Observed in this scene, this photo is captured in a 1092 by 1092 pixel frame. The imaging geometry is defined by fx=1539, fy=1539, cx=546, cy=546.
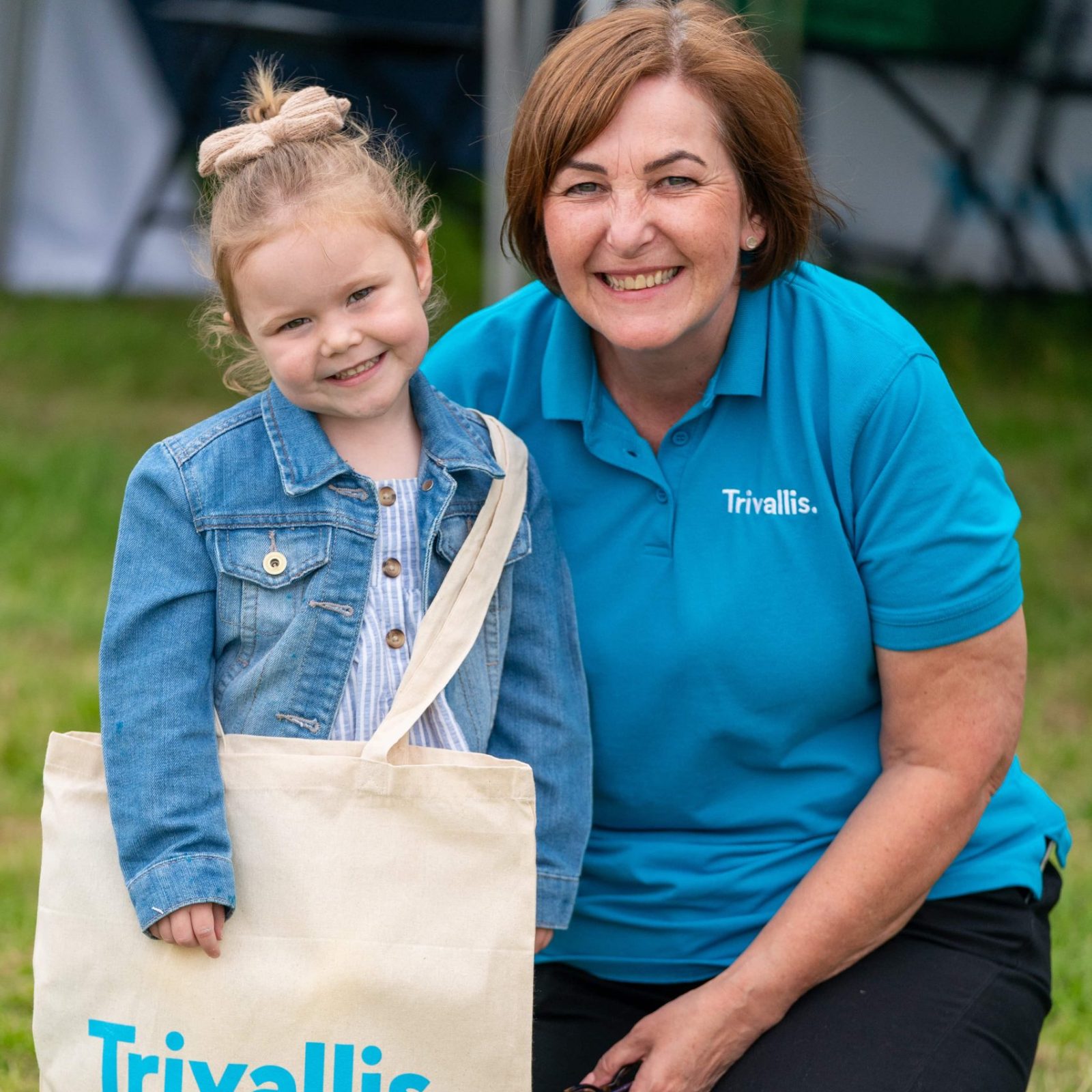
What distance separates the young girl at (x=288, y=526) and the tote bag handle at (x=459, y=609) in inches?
1.3

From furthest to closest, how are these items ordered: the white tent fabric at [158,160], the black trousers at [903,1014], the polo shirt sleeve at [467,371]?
the white tent fabric at [158,160] → the polo shirt sleeve at [467,371] → the black trousers at [903,1014]

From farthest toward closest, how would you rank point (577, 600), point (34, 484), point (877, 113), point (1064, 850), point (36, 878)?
point (877, 113)
point (34, 484)
point (36, 878)
point (1064, 850)
point (577, 600)

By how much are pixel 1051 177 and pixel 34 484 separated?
4732 mm

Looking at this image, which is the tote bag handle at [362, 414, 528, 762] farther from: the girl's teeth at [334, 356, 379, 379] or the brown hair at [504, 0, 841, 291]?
the brown hair at [504, 0, 841, 291]

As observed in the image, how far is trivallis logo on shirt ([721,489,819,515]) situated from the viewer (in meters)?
1.95

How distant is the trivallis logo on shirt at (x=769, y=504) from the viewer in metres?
1.95

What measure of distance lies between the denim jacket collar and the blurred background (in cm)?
302

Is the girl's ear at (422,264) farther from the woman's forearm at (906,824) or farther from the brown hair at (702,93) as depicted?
the woman's forearm at (906,824)

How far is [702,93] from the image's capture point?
74.2 inches

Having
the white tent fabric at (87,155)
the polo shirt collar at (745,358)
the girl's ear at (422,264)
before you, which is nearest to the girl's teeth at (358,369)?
the girl's ear at (422,264)

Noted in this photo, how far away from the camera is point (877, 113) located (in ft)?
23.3

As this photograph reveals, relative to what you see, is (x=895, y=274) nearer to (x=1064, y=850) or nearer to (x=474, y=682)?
(x=1064, y=850)

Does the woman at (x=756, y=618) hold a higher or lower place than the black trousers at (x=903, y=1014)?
higher

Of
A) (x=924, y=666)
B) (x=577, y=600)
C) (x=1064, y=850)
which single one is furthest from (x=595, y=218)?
(x=1064, y=850)
